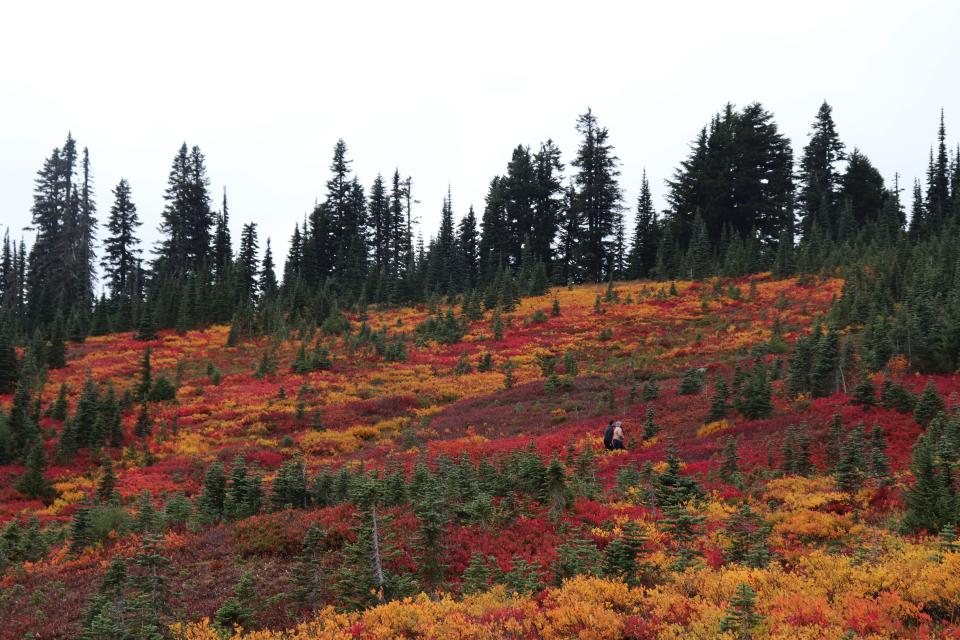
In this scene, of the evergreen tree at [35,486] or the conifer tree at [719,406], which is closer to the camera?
the evergreen tree at [35,486]

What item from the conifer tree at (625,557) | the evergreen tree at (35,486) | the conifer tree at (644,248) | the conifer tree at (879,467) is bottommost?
the evergreen tree at (35,486)

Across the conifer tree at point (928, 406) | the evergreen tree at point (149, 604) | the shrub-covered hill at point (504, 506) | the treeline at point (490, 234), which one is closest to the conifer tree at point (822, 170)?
the treeline at point (490, 234)

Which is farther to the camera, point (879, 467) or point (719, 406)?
point (719, 406)

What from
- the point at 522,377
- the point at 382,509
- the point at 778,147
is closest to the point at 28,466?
the point at 382,509

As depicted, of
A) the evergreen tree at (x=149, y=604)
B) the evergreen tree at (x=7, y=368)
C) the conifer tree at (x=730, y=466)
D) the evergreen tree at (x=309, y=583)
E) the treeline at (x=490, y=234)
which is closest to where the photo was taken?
the evergreen tree at (x=149, y=604)

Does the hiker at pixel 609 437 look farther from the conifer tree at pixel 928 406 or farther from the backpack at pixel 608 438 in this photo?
the conifer tree at pixel 928 406

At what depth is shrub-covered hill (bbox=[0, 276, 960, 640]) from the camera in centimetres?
863

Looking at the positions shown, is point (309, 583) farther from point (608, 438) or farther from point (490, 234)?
point (490, 234)

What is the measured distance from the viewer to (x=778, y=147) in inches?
2443

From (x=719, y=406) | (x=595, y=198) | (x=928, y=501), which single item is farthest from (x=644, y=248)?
(x=928, y=501)

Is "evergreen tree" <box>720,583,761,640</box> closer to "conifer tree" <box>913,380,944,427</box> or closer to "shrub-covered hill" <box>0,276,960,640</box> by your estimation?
"shrub-covered hill" <box>0,276,960,640</box>

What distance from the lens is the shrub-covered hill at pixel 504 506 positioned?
863cm

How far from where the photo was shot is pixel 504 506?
1382 cm

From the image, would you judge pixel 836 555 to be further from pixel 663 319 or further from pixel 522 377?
pixel 663 319
